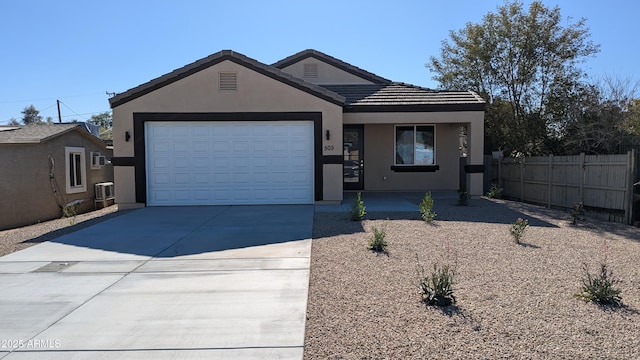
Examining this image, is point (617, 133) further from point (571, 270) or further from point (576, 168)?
point (571, 270)

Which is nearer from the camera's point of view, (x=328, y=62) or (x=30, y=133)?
(x=30, y=133)

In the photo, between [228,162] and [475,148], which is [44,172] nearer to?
[228,162]

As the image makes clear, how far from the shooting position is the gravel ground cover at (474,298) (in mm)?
4375

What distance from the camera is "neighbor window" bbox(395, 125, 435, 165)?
59.0 feet

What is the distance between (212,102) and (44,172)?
8.04 metres

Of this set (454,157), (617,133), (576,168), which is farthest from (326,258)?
(617,133)

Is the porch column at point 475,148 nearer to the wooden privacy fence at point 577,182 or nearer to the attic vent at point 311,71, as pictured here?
the wooden privacy fence at point 577,182

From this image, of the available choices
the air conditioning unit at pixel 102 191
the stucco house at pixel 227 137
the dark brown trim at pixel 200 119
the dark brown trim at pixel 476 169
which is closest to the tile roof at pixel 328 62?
the stucco house at pixel 227 137

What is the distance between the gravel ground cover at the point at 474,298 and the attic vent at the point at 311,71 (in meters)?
10.5

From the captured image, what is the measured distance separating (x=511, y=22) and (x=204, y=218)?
51.4 ft

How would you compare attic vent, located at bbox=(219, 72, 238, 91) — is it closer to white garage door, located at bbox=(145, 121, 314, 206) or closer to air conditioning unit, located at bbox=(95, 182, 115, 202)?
white garage door, located at bbox=(145, 121, 314, 206)

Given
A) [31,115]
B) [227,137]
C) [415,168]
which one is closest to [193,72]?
[227,137]

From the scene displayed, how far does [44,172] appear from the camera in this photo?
17.5 meters

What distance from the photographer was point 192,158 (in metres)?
14.2
